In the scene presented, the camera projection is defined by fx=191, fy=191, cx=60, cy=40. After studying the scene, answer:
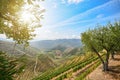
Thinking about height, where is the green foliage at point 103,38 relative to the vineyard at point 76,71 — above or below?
above

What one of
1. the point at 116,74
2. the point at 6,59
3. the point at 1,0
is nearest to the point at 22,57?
the point at 6,59

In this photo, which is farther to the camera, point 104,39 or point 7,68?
point 104,39

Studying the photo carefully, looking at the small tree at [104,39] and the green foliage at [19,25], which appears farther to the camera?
the small tree at [104,39]

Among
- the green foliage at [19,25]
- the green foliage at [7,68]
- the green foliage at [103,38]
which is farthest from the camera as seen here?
the green foliage at [103,38]

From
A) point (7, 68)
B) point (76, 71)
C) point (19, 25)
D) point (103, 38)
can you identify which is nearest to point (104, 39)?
point (103, 38)

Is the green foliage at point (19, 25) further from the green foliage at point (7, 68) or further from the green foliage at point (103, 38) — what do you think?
the green foliage at point (103, 38)

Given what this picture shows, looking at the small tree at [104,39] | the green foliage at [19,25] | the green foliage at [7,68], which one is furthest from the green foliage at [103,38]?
the green foliage at [7,68]

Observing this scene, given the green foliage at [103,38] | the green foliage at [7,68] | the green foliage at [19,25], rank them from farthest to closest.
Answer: the green foliage at [103,38]
the green foliage at [19,25]
the green foliage at [7,68]

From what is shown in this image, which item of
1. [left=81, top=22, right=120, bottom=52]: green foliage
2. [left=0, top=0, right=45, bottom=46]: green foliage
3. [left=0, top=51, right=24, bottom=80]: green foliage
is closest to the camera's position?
[left=0, top=51, right=24, bottom=80]: green foliage

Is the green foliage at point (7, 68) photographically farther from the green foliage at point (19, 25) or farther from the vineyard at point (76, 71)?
the vineyard at point (76, 71)

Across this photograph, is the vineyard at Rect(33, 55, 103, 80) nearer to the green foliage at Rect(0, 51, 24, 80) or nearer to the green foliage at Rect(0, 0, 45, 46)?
the green foliage at Rect(0, 0, 45, 46)

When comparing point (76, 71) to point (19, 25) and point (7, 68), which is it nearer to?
point (19, 25)

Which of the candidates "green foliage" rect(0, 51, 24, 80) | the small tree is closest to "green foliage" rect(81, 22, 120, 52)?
the small tree

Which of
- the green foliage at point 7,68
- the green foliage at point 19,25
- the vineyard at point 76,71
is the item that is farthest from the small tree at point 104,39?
the green foliage at point 7,68
